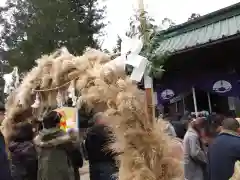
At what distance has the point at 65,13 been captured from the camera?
21281 mm

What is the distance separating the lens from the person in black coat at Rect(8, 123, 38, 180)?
4.31 metres

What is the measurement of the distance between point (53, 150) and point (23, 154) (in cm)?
44

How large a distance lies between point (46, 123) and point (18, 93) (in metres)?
0.98

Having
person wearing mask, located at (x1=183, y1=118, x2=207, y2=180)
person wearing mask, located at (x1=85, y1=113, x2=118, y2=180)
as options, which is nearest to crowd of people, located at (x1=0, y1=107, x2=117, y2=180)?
person wearing mask, located at (x1=85, y1=113, x2=118, y2=180)

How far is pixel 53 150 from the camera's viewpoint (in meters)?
4.09

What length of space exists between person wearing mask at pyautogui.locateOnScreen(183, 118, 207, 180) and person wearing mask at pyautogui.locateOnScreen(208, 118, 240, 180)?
0.79 m

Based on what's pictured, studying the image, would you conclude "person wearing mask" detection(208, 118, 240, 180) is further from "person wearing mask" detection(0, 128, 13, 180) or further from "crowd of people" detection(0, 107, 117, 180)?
"person wearing mask" detection(0, 128, 13, 180)

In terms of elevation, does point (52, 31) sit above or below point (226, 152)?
above

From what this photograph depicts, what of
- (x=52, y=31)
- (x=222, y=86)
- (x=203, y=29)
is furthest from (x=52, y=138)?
(x=52, y=31)

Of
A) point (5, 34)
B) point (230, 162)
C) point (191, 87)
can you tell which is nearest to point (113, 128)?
point (230, 162)

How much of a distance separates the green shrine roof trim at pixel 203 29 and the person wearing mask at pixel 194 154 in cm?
298

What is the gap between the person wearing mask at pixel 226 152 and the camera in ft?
12.9

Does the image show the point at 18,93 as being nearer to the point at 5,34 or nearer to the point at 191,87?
the point at 191,87

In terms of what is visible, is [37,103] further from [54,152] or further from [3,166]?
[3,166]
